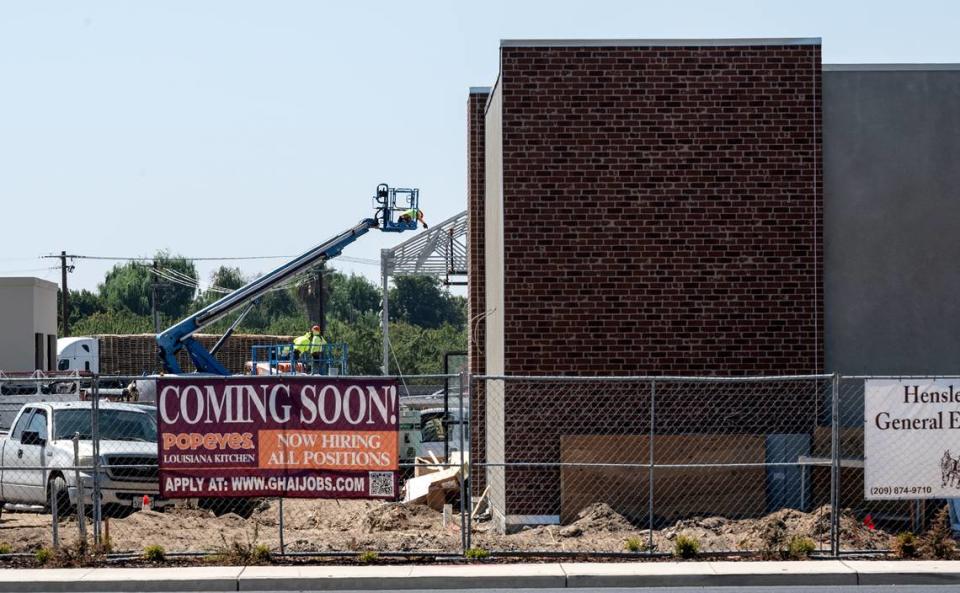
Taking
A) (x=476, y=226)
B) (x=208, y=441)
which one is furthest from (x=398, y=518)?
(x=476, y=226)

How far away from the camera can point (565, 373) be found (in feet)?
55.3

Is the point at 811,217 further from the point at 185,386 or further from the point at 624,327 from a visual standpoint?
the point at 185,386

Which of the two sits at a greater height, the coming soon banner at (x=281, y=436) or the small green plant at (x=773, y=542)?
the coming soon banner at (x=281, y=436)

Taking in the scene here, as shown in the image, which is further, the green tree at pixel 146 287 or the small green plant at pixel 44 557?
the green tree at pixel 146 287

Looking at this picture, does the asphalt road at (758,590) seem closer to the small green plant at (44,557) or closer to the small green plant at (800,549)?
the small green plant at (800,549)

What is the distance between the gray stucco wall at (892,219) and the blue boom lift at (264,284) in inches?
679

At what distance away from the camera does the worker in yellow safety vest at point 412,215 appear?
33500mm

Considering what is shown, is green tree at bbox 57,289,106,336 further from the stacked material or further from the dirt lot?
the dirt lot

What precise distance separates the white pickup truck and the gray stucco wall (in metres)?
9.31

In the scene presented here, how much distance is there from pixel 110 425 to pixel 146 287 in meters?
103

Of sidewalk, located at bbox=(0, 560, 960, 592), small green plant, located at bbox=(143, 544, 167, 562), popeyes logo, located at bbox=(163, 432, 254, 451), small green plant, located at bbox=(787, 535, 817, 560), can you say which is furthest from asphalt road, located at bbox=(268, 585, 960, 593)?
small green plant, located at bbox=(143, 544, 167, 562)

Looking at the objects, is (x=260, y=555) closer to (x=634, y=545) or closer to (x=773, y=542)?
(x=634, y=545)

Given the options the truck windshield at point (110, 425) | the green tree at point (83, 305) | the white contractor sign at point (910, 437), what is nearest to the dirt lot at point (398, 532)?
the white contractor sign at point (910, 437)

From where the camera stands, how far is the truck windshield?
17.5m
